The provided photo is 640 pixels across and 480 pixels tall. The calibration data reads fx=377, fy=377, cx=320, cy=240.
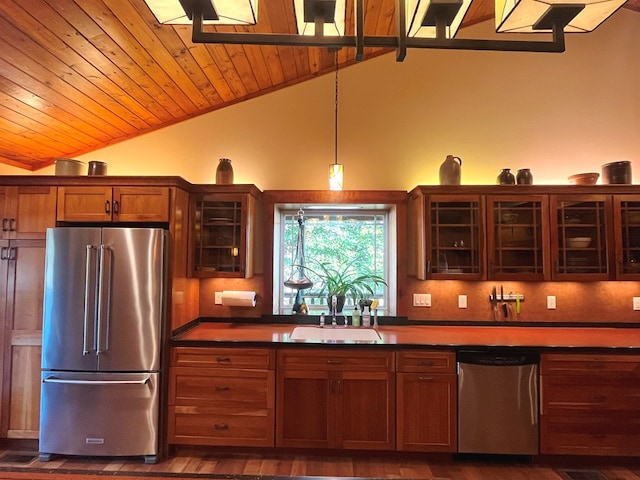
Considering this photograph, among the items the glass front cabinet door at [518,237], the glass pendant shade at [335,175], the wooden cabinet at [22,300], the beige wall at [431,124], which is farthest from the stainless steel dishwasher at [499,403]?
the wooden cabinet at [22,300]

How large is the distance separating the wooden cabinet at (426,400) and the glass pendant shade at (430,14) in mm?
2057

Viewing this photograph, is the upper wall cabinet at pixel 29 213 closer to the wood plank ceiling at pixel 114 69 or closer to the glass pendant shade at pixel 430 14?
the wood plank ceiling at pixel 114 69

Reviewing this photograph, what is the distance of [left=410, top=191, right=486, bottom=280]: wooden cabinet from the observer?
3.02 meters

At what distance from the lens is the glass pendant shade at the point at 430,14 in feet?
3.43

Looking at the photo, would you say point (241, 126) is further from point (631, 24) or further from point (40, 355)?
point (631, 24)

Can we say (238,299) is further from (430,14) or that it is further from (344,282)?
(430,14)

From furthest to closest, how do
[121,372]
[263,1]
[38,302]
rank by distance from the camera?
[38,302] → [121,372] → [263,1]

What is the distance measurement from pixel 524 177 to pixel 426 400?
6.40ft

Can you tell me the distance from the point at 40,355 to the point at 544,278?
3862mm

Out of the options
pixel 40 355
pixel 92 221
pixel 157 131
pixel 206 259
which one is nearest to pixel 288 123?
pixel 157 131

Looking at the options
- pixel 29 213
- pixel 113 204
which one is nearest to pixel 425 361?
pixel 113 204

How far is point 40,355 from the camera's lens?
2.76 m

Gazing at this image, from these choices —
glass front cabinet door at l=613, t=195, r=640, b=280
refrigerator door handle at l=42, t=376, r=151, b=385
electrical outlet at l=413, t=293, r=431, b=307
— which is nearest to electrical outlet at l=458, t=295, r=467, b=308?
electrical outlet at l=413, t=293, r=431, b=307

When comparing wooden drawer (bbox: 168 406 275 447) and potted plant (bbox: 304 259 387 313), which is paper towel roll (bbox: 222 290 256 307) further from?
wooden drawer (bbox: 168 406 275 447)
